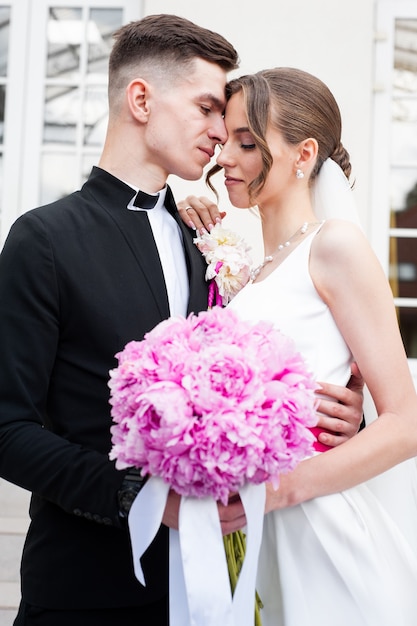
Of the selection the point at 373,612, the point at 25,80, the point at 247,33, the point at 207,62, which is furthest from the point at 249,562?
the point at 25,80

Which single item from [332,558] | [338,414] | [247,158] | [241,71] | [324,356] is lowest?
[332,558]

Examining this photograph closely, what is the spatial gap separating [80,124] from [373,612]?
15.2 feet

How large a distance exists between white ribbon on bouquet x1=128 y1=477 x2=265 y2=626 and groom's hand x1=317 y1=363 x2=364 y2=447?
41 cm

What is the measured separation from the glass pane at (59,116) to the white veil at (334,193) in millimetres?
3838

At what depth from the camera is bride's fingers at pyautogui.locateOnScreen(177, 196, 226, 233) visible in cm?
240

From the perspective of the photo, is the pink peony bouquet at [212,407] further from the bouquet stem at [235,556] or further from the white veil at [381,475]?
the white veil at [381,475]

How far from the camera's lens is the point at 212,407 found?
1405 millimetres

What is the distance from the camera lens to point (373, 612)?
5.90ft

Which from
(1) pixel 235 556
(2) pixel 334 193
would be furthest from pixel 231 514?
(2) pixel 334 193

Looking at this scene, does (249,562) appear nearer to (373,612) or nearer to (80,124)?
(373,612)

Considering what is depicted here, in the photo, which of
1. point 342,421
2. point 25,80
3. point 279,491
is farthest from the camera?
point 25,80

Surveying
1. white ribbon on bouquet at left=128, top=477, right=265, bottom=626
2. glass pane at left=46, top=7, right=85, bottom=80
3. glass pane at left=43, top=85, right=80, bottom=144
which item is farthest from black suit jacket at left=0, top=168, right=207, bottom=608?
glass pane at left=46, top=7, right=85, bottom=80

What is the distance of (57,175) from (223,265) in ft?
12.6

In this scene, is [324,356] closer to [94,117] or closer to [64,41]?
[94,117]
